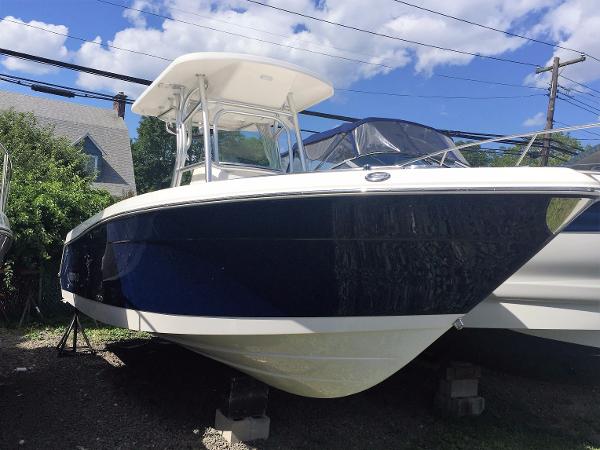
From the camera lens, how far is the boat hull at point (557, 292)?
357cm

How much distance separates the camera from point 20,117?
17281 millimetres

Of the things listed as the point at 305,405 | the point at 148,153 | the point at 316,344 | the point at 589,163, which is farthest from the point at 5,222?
the point at 148,153

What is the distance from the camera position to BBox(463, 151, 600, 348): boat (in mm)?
3570

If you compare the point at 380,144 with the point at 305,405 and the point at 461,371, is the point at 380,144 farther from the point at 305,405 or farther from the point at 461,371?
the point at 305,405

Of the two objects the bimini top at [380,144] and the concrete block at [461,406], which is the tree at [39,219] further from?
the concrete block at [461,406]

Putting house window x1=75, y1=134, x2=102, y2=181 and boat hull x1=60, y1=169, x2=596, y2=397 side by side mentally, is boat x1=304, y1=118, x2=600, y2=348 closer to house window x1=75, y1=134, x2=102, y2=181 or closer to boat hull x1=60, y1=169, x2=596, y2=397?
boat hull x1=60, y1=169, x2=596, y2=397

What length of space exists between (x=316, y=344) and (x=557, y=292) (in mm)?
1796

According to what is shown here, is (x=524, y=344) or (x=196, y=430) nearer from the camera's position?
(x=196, y=430)

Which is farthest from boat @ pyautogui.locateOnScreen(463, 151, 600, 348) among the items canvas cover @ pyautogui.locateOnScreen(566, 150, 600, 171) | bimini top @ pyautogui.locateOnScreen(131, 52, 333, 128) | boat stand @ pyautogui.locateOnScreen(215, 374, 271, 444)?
bimini top @ pyautogui.locateOnScreen(131, 52, 333, 128)

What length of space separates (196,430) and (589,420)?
130 inches

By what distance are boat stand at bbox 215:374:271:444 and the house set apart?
20.3 meters

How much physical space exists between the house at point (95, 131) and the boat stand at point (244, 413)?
66.6 feet

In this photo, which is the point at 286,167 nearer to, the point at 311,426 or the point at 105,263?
the point at 105,263

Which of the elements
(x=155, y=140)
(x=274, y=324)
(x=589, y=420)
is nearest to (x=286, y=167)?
(x=274, y=324)
